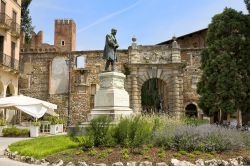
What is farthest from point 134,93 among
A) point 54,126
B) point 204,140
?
point 204,140

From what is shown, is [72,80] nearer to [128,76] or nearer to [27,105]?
[128,76]

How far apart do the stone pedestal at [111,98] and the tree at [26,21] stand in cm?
3243

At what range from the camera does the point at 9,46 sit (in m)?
30.5

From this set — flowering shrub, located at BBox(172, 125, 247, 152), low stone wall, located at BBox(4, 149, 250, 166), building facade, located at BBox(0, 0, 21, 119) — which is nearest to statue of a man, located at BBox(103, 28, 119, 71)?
flowering shrub, located at BBox(172, 125, 247, 152)

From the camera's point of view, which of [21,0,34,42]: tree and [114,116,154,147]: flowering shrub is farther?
[21,0,34,42]: tree

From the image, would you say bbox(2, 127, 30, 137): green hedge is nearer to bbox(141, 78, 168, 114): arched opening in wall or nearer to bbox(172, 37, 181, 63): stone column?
bbox(141, 78, 168, 114): arched opening in wall

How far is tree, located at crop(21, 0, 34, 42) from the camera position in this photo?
4441 cm

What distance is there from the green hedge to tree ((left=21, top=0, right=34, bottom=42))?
88.0ft

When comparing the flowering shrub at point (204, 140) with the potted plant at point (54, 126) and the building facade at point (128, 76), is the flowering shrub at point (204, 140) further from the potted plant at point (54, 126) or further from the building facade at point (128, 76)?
the building facade at point (128, 76)

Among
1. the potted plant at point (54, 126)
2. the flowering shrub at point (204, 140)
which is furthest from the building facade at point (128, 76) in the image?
the flowering shrub at point (204, 140)

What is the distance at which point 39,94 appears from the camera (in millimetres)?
33750

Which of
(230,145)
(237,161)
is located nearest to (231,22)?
(230,145)

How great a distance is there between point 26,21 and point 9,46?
1672 cm

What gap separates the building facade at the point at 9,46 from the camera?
2891 cm
